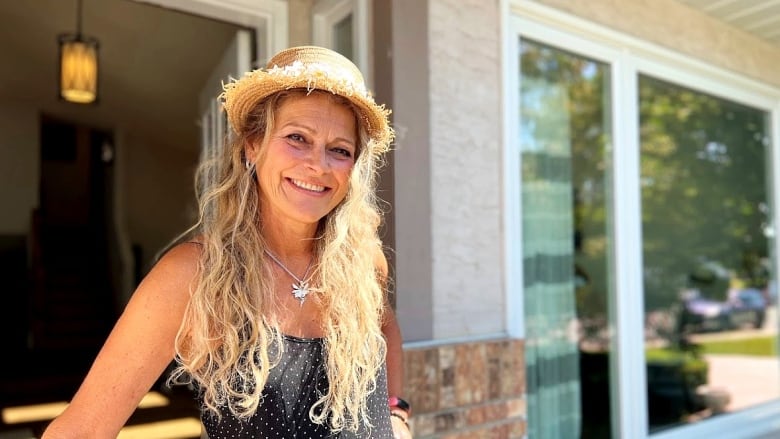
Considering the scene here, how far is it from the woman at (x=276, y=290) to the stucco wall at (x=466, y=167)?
2.82 ft

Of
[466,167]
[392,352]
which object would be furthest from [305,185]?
[466,167]

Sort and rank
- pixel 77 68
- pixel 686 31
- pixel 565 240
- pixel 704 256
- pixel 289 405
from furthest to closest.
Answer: pixel 704 256 < pixel 77 68 < pixel 686 31 < pixel 565 240 < pixel 289 405

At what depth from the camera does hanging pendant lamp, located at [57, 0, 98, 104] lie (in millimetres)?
3473

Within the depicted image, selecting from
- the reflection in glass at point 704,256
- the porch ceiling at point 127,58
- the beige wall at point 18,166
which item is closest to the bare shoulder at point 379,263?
the porch ceiling at point 127,58

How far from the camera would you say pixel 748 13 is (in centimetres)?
340

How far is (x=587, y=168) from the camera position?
313 centimetres

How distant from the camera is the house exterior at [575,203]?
217 cm

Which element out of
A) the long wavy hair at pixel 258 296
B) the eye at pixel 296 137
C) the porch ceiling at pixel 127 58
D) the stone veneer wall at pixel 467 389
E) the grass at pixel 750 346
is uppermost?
the porch ceiling at pixel 127 58

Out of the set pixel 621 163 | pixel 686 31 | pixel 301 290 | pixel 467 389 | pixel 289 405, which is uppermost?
pixel 686 31

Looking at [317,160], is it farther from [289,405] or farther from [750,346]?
[750,346]

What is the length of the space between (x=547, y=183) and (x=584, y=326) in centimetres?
77

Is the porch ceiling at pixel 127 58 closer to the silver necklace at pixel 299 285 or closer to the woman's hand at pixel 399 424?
the silver necklace at pixel 299 285

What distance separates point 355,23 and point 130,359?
1611 mm

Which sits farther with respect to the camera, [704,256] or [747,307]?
[747,307]
